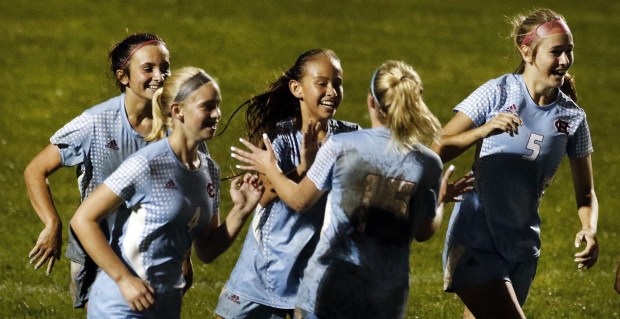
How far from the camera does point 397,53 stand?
26.0 metres

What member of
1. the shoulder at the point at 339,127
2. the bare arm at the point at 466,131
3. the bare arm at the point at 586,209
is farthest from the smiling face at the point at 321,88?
the bare arm at the point at 586,209

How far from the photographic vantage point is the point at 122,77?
8.31 metres

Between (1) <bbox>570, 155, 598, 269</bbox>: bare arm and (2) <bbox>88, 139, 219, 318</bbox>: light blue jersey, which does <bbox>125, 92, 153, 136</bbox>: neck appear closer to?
(2) <bbox>88, 139, 219, 318</bbox>: light blue jersey

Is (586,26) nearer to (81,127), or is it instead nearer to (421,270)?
(421,270)

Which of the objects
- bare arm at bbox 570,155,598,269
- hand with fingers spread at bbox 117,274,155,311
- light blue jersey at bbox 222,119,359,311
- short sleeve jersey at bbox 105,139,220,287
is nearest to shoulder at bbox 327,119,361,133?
light blue jersey at bbox 222,119,359,311

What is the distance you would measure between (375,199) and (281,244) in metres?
1.15

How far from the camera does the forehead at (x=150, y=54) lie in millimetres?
8180

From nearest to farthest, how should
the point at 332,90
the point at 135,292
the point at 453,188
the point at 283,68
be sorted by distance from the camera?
the point at 135,292 → the point at 453,188 → the point at 332,90 → the point at 283,68

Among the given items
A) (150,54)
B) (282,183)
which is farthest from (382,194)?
(150,54)

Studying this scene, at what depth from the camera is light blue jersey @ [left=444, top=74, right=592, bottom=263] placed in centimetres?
813

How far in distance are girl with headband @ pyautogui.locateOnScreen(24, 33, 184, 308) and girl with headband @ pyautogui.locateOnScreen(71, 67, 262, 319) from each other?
1032 mm

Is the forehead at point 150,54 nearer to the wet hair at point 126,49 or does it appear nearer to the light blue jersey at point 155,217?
the wet hair at point 126,49

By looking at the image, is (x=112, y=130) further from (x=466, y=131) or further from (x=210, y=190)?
(x=466, y=131)

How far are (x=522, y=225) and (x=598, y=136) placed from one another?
509 inches
